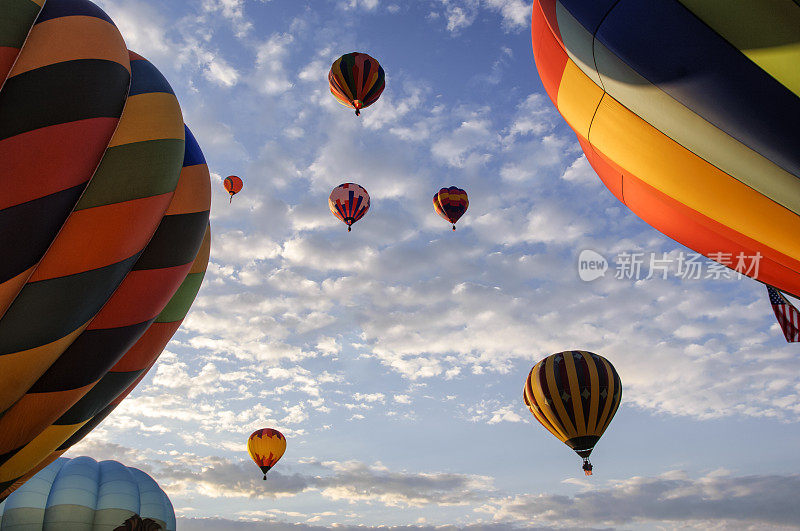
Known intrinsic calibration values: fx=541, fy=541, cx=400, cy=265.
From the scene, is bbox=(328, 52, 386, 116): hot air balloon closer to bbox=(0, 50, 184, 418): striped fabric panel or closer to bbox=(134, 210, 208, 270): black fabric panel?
bbox=(134, 210, 208, 270): black fabric panel

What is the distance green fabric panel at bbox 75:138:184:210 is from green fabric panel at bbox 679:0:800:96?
5560 millimetres

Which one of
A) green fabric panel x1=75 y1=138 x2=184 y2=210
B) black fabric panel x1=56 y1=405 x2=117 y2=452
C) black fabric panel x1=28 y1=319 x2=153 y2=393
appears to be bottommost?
black fabric panel x1=56 y1=405 x2=117 y2=452

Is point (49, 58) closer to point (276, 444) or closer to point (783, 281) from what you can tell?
point (783, 281)

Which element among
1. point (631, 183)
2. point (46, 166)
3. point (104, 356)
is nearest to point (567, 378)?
point (631, 183)

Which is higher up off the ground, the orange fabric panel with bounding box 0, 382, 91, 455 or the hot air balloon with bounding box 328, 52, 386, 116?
the hot air balloon with bounding box 328, 52, 386, 116

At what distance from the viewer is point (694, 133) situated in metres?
5.39

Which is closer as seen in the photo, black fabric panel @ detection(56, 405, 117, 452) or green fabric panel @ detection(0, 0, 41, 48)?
green fabric panel @ detection(0, 0, 41, 48)

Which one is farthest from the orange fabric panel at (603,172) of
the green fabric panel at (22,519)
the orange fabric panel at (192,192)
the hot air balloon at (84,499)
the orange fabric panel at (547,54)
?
the green fabric panel at (22,519)

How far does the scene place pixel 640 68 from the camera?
211 inches

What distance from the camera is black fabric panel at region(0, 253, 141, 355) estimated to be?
5129mm

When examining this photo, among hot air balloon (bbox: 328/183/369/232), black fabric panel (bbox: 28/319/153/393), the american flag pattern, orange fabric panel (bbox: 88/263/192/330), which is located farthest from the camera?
hot air balloon (bbox: 328/183/369/232)

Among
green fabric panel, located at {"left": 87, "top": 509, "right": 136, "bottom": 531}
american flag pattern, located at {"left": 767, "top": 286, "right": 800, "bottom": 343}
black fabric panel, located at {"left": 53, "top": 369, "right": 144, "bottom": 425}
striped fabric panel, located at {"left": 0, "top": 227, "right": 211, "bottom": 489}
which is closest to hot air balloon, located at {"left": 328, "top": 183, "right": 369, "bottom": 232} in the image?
green fabric panel, located at {"left": 87, "top": 509, "right": 136, "bottom": 531}

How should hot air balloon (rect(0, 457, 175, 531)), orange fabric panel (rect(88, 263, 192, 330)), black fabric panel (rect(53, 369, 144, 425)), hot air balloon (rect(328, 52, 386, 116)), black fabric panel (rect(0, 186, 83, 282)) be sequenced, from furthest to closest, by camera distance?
hot air balloon (rect(328, 52, 386, 116))
hot air balloon (rect(0, 457, 175, 531))
black fabric panel (rect(53, 369, 144, 425))
orange fabric panel (rect(88, 263, 192, 330))
black fabric panel (rect(0, 186, 83, 282))

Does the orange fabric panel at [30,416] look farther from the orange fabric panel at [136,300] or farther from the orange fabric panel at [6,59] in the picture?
the orange fabric panel at [6,59]
